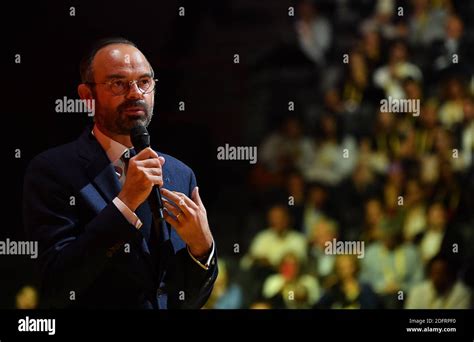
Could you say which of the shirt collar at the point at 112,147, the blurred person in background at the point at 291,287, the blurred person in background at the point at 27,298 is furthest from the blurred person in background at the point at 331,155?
the blurred person in background at the point at 27,298

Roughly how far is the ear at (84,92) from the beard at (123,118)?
12 centimetres

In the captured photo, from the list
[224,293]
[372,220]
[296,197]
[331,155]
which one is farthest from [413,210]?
[224,293]

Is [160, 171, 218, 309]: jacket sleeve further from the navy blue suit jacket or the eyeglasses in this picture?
the eyeglasses

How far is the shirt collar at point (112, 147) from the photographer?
207 inches

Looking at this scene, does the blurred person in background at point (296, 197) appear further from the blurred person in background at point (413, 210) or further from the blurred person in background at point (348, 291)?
the blurred person in background at point (413, 210)

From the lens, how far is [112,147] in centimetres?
528

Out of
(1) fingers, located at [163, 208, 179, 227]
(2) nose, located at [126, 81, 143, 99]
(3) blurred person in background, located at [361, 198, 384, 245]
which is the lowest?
(3) blurred person in background, located at [361, 198, 384, 245]

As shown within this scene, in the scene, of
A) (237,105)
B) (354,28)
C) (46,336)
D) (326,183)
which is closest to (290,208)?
(326,183)

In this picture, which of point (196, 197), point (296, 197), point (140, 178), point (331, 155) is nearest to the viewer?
point (140, 178)

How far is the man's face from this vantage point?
207 inches

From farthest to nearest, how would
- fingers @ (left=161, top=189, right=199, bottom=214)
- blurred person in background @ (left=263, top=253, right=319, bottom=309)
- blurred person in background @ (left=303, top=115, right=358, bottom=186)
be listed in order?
blurred person in background @ (left=303, top=115, right=358, bottom=186)
blurred person in background @ (left=263, top=253, right=319, bottom=309)
fingers @ (left=161, top=189, right=199, bottom=214)

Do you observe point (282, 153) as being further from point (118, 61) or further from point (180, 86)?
point (118, 61)

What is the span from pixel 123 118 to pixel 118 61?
277mm

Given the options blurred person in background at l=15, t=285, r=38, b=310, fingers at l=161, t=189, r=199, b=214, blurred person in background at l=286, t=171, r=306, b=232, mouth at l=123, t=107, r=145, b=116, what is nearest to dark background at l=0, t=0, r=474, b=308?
blurred person in background at l=15, t=285, r=38, b=310
